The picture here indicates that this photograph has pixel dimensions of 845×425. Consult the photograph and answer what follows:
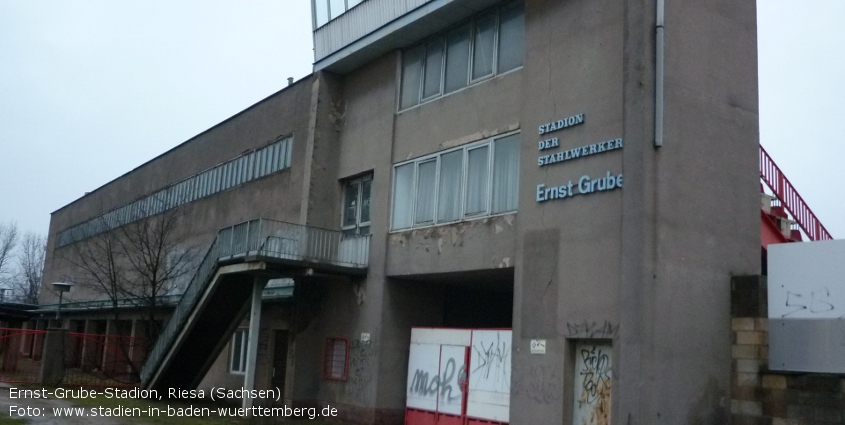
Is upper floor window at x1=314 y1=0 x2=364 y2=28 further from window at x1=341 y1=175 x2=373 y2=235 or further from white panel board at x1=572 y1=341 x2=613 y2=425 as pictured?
white panel board at x1=572 y1=341 x2=613 y2=425

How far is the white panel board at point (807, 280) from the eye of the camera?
12586mm

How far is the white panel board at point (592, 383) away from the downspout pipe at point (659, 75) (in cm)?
356

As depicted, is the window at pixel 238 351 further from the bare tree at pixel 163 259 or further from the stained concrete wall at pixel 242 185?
the bare tree at pixel 163 259

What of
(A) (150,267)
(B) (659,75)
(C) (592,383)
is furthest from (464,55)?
(A) (150,267)

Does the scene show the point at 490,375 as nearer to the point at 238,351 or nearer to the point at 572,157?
the point at 572,157

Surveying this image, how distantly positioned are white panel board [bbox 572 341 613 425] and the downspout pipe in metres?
3.56

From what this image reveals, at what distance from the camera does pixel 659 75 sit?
1345cm

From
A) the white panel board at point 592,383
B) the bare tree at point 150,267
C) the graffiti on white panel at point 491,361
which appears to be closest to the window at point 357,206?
the graffiti on white panel at point 491,361

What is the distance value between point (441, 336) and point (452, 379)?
1.06m

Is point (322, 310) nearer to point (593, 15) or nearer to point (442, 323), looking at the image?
point (442, 323)

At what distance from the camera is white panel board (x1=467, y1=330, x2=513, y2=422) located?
50.9ft

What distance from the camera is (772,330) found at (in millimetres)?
13133

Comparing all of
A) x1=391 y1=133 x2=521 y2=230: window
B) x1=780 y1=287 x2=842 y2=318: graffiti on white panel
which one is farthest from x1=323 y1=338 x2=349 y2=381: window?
x1=780 y1=287 x2=842 y2=318: graffiti on white panel

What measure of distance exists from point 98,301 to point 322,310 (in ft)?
64.4
